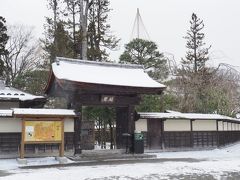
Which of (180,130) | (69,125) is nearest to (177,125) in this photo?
(180,130)

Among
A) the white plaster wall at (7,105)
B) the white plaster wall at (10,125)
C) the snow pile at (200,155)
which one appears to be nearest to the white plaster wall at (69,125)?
the white plaster wall at (10,125)

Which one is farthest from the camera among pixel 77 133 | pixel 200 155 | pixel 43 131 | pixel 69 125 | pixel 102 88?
pixel 200 155

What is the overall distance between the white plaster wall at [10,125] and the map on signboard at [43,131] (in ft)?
Answer: 4.17

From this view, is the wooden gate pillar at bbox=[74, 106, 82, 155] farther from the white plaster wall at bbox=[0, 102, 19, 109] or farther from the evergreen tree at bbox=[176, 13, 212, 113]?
the evergreen tree at bbox=[176, 13, 212, 113]

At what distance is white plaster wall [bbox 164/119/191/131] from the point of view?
74.1 feet

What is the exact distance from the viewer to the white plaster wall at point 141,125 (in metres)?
21.4

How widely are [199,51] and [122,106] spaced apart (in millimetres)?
26016

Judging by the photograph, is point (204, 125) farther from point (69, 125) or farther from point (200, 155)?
point (69, 125)

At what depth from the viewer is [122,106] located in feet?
68.0

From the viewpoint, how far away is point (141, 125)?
2156cm

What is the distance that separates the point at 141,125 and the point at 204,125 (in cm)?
517

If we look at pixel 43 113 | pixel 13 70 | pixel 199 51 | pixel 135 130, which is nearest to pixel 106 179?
pixel 43 113

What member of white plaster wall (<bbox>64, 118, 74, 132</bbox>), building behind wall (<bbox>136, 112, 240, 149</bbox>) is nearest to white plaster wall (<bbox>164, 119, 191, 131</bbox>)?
building behind wall (<bbox>136, 112, 240, 149</bbox>)

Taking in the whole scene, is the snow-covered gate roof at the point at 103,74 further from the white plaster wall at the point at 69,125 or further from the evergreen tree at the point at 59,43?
the evergreen tree at the point at 59,43
